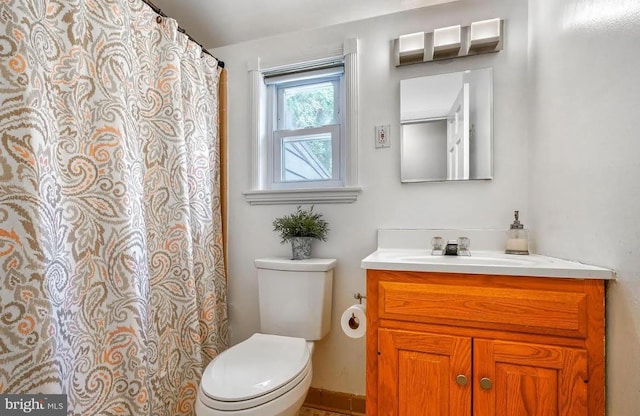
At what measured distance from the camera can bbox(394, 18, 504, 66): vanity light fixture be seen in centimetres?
139

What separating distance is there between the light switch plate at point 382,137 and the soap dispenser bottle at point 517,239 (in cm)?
69

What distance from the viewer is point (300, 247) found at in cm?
156

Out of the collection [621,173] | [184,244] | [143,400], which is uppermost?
[621,173]

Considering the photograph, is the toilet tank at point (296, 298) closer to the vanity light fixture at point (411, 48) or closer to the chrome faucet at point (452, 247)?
the chrome faucet at point (452, 247)

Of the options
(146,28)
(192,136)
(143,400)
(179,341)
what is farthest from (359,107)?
(143,400)

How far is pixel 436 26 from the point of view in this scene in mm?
1501

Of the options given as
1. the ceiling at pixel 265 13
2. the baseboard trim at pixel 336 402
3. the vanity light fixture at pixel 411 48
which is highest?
the ceiling at pixel 265 13

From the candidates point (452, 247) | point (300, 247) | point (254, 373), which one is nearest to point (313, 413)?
point (254, 373)

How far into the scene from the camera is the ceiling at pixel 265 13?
1.51 m

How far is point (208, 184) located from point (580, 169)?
5.34 feet

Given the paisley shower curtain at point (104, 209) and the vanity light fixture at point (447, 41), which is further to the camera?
the vanity light fixture at point (447, 41)

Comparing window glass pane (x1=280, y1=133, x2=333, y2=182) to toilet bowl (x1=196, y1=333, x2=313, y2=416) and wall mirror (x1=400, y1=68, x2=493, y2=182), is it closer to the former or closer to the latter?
wall mirror (x1=400, y1=68, x2=493, y2=182)

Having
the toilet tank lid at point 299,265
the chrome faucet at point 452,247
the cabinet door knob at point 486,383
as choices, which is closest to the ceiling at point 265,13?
the chrome faucet at point 452,247

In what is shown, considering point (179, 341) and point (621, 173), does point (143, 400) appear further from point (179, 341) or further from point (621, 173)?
point (621, 173)
